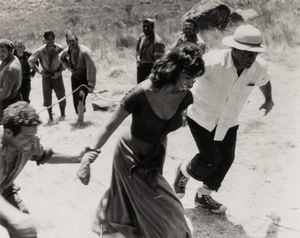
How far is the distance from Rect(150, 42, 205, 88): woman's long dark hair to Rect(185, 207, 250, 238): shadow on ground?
6.11 ft

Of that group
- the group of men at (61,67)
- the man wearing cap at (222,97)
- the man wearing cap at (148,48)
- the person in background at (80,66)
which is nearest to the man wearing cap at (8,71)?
the group of men at (61,67)

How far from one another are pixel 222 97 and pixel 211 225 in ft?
4.24

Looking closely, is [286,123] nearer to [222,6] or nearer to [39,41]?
[222,6]

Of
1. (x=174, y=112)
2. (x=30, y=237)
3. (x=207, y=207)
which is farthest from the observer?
(x=207, y=207)

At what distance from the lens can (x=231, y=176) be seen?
658cm

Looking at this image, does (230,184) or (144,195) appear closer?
(144,195)

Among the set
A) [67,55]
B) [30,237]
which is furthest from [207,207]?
[67,55]

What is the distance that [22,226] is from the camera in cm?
249

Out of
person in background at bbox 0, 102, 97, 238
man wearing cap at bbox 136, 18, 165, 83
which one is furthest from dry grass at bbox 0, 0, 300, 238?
man wearing cap at bbox 136, 18, 165, 83

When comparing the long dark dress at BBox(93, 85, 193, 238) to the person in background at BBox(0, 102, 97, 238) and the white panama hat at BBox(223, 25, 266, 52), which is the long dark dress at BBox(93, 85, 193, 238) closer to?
the person in background at BBox(0, 102, 97, 238)

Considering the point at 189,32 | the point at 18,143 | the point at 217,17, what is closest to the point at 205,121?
the point at 18,143

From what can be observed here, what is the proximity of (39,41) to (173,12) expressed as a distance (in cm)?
615

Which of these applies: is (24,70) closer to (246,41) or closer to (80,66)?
(80,66)

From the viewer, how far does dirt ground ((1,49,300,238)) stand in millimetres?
5152
